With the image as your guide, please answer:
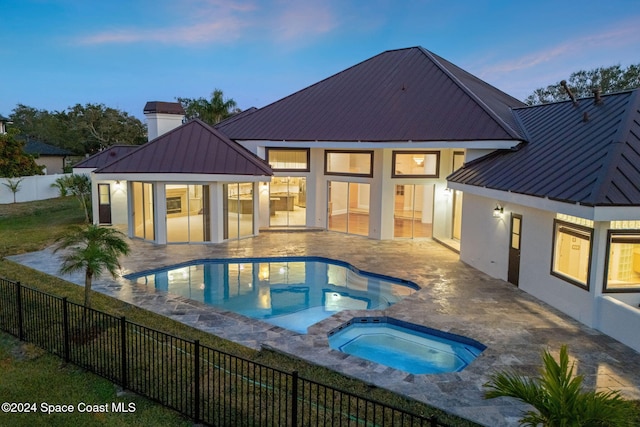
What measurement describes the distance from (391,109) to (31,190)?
25.6 meters

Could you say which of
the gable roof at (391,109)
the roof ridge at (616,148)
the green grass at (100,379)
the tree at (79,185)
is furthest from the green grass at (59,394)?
the tree at (79,185)

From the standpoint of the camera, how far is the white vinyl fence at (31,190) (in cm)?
2944

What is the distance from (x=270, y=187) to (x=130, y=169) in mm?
6438

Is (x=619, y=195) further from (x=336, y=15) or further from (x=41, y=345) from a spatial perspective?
(x=336, y=15)

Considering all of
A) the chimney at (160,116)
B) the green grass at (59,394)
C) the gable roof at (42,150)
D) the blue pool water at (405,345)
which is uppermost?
the chimney at (160,116)

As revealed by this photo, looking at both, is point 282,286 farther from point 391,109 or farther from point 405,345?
point 391,109

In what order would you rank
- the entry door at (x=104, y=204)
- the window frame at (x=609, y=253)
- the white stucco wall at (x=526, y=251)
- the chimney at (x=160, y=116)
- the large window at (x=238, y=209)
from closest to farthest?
the window frame at (x=609, y=253) < the white stucco wall at (x=526, y=251) < the large window at (x=238, y=209) < the entry door at (x=104, y=204) < the chimney at (x=160, y=116)

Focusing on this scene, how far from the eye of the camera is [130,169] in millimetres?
17469

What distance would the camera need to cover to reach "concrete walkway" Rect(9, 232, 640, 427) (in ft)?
23.2

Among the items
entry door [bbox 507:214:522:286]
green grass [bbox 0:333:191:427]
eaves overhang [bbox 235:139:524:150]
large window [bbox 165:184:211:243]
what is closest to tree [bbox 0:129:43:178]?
large window [bbox 165:184:211:243]

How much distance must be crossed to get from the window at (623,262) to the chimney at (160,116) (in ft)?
64.2

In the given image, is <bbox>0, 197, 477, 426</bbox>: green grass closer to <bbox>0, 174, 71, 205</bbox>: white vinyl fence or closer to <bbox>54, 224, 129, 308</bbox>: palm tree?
<bbox>54, 224, 129, 308</bbox>: palm tree

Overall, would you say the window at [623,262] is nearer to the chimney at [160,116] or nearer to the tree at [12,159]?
the chimney at [160,116]

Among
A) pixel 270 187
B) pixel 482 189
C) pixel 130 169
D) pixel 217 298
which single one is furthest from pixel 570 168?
pixel 130 169
